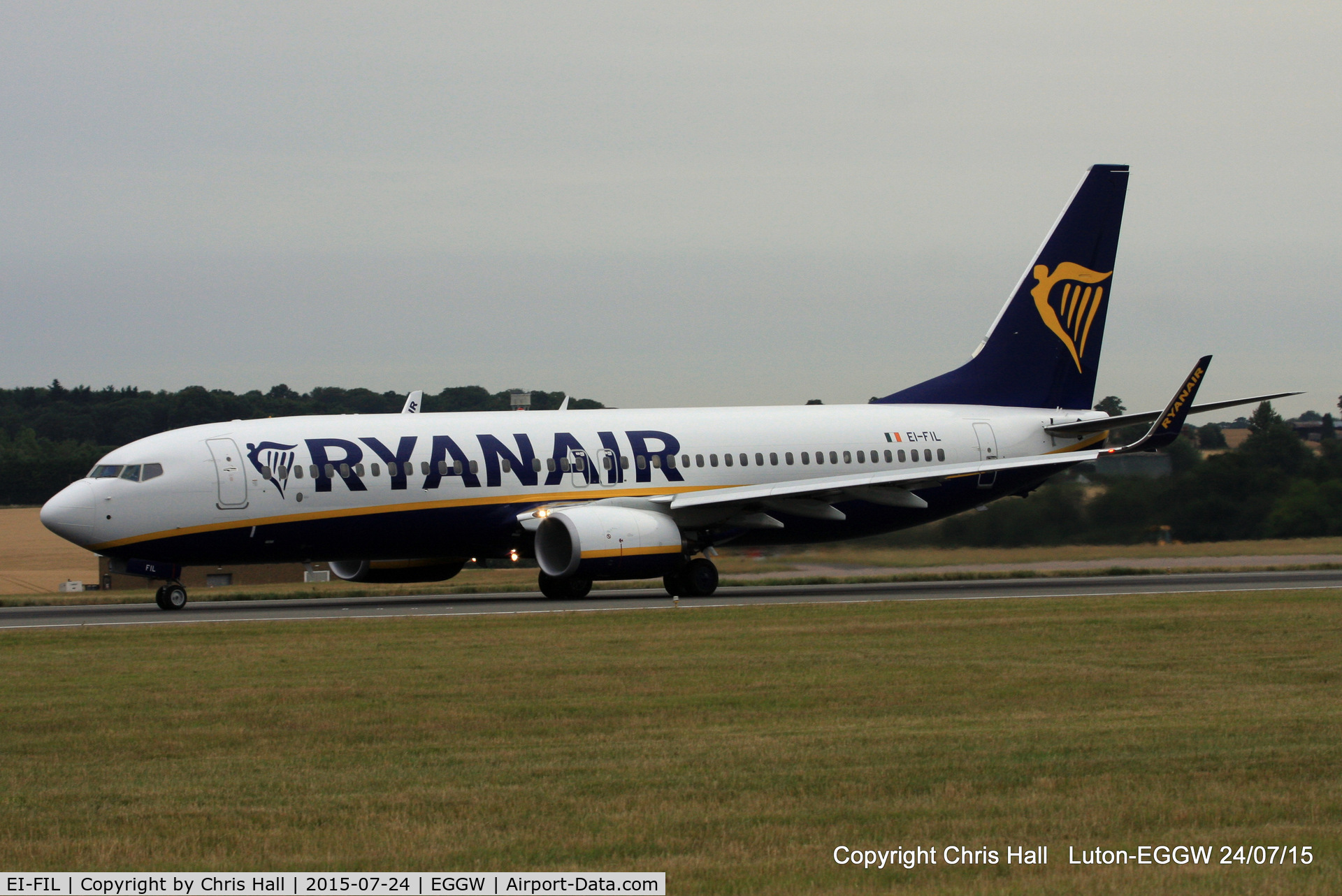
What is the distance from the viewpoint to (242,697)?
1534 centimetres

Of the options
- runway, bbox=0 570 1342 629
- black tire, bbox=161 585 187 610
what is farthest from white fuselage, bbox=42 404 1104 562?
runway, bbox=0 570 1342 629

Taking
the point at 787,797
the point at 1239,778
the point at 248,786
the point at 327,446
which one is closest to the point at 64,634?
the point at 327,446

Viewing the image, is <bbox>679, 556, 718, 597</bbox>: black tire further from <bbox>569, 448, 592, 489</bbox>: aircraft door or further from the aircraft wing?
<bbox>569, 448, 592, 489</bbox>: aircraft door

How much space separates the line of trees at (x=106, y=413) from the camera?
69688 mm

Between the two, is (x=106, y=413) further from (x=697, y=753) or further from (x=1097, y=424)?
(x=697, y=753)

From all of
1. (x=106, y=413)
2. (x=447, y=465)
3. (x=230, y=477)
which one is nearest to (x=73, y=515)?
(x=230, y=477)

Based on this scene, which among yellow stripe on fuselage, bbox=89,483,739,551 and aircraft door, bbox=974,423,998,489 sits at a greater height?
aircraft door, bbox=974,423,998,489

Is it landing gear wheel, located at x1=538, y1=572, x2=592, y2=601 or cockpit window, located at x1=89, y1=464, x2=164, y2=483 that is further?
landing gear wheel, located at x1=538, y1=572, x2=592, y2=601

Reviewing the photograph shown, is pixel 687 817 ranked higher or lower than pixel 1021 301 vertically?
lower

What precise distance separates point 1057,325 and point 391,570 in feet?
54.9

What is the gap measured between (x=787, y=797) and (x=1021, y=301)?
29696mm

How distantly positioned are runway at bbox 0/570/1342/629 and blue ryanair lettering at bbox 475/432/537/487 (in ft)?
7.46

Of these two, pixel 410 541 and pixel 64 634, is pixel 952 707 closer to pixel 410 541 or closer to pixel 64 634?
pixel 64 634

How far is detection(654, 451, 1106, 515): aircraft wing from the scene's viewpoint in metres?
30.5
